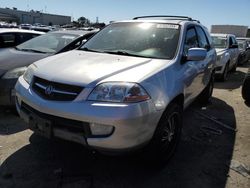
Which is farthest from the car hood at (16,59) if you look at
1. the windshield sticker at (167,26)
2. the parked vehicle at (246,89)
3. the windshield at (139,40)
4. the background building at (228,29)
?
the background building at (228,29)

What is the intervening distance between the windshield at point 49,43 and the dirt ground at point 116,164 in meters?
1.77

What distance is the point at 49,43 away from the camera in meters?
6.21

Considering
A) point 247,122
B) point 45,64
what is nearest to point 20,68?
point 45,64

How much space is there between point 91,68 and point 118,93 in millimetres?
539

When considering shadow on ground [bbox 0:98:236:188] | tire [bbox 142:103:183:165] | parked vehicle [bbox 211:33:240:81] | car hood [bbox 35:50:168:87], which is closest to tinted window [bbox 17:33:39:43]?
shadow on ground [bbox 0:98:236:188]

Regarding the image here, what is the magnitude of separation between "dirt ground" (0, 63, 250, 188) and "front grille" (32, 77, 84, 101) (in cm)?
89

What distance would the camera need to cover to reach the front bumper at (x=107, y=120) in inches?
105

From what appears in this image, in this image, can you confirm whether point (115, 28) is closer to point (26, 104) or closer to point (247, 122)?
point (26, 104)

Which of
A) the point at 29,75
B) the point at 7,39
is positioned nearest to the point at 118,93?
the point at 29,75

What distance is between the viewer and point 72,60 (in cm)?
350

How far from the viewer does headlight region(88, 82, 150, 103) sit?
2760mm

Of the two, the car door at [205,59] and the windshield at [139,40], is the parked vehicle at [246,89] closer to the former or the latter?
the car door at [205,59]

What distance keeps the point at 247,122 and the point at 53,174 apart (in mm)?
3774

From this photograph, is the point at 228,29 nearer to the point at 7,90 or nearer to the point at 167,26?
the point at 167,26
